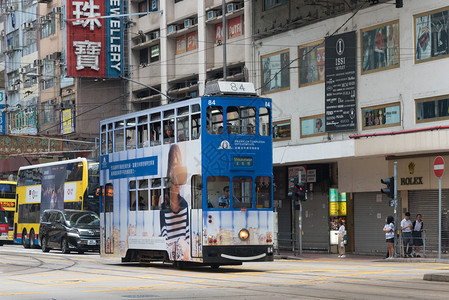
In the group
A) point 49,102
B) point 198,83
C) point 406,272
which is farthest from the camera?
point 49,102

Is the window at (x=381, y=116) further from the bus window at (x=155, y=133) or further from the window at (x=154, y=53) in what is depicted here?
the window at (x=154, y=53)

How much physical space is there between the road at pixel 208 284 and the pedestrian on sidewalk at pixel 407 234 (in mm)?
8806

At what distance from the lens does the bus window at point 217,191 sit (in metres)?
23.1

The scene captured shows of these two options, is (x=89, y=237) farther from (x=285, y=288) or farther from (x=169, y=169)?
(x=285, y=288)

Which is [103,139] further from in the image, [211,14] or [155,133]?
[211,14]

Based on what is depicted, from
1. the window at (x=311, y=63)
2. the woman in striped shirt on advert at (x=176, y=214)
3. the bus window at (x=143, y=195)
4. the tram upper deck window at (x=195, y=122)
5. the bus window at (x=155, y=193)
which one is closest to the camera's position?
the tram upper deck window at (x=195, y=122)

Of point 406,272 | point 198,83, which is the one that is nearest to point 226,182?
point 406,272

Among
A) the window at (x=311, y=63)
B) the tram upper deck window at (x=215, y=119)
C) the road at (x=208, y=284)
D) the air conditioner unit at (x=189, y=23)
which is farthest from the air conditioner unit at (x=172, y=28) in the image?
the tram upper deck window at (x=215, y=119)

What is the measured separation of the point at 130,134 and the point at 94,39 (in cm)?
3043

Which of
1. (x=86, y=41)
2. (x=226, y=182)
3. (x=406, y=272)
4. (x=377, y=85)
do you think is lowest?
(x=406, y=272)

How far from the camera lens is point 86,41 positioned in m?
55.4

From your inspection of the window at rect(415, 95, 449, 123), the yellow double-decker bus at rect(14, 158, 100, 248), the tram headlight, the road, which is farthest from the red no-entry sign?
the yellow double-decker bus at rect(14, 158, 100, 248)

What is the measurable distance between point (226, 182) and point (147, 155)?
3202mm

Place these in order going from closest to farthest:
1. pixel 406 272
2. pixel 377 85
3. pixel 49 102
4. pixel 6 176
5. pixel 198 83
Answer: pixel 406 272, pixel 377 85, pixel 198 83, pixel 49 102, pixel 6 176
